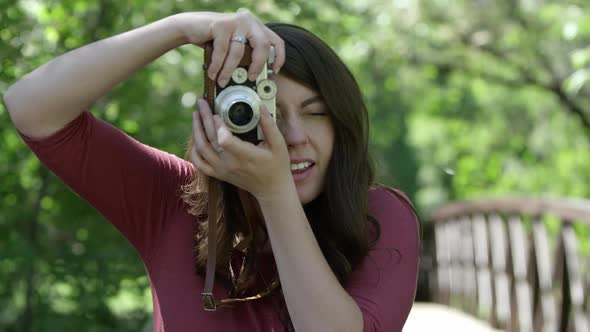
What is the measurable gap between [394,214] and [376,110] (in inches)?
292

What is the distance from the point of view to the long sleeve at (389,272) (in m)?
1.75

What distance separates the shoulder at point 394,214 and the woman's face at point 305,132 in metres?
0.13

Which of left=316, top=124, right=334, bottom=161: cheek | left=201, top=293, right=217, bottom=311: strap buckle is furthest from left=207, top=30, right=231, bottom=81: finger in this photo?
left=201, top=293, right=217, bottom=311: strap buckle

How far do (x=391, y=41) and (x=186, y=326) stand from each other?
6.73 metres

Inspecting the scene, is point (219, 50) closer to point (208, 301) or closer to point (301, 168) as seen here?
point (301, 168)

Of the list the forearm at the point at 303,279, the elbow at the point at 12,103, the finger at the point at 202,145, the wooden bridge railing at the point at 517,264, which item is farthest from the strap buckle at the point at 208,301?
the wooden bridge railing at the point at 517,264

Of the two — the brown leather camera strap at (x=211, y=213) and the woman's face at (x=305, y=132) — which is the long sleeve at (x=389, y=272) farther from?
the brown leather camera strap at (x=211, y=213)

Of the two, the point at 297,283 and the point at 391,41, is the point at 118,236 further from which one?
the point at 391,41

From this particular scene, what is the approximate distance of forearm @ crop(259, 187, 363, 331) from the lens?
1.65m

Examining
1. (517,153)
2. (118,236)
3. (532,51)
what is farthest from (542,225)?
(517,153)

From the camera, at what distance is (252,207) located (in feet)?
6.38

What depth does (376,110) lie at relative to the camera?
9273mm

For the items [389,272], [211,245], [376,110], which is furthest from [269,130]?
[376,110]

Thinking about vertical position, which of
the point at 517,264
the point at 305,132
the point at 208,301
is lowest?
the point at 517,264
